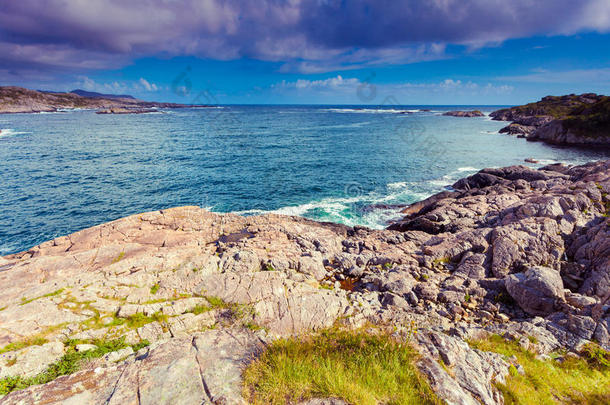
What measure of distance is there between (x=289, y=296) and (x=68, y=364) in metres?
8.15

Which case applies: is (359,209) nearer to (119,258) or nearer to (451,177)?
(451,177)

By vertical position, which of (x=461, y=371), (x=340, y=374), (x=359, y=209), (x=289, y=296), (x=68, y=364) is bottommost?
(x=359, y=209)

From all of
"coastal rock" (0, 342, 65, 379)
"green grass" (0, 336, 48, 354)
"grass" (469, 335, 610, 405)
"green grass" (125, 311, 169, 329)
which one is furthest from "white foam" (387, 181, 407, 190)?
"green grass" (0, 336, 48, 354)

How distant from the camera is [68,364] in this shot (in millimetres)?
8266

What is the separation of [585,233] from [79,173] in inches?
2495

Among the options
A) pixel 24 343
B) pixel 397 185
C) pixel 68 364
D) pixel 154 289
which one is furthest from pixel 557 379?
pixel 397 185

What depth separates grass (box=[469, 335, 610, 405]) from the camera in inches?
258

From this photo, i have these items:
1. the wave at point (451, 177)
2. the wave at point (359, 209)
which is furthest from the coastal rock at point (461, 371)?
the wave at point (451, 177)

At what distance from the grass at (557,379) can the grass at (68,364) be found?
39.7 feet

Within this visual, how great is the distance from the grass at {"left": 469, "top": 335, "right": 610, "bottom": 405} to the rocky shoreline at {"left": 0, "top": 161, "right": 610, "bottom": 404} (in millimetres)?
417

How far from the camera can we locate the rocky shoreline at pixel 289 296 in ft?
23.8

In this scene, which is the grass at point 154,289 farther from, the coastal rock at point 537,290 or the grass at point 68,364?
the coastal rock at point 537,290

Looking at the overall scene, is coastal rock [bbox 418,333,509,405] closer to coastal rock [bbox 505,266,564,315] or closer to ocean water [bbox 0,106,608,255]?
coastal rock [bbox 505,266,564,315]

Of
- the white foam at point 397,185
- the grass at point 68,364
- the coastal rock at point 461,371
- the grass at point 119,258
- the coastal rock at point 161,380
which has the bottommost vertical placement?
the white foam at point 397,185
